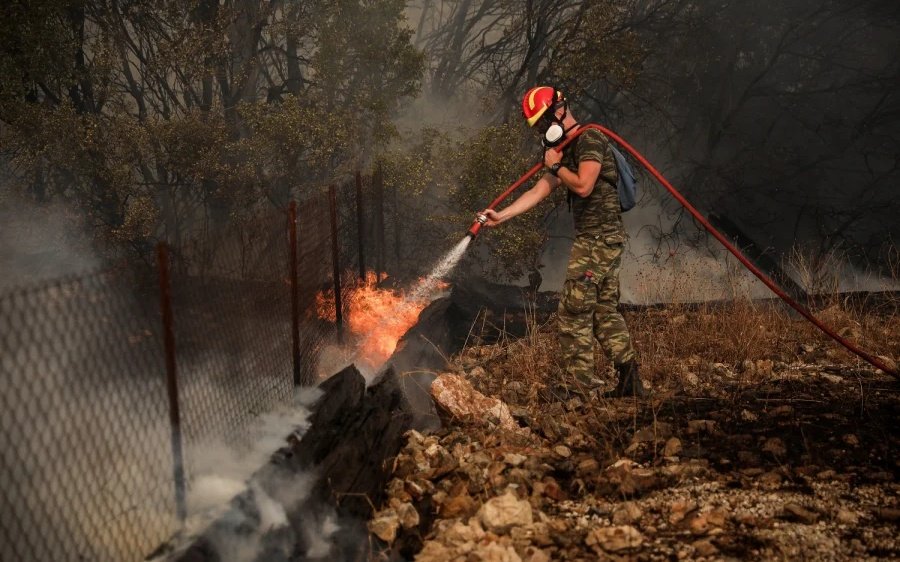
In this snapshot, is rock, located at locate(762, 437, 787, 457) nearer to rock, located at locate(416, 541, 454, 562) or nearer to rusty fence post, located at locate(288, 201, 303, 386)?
rock, located at locate(416, 541, 454, 562)

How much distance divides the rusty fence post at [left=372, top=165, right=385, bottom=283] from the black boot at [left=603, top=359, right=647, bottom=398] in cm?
416

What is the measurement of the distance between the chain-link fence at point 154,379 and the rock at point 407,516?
1.02m

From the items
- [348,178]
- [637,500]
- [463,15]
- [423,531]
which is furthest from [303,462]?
[463,15]

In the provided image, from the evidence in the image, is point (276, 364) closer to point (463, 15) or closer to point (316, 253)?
point (316, 253)

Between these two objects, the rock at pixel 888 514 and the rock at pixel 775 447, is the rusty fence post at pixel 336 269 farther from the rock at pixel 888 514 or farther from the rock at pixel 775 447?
the rock at pixel 888 514

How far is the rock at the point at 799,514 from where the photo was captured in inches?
124

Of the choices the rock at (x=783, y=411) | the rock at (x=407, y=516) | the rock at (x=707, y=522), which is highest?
the rock at (x=783, y=411)

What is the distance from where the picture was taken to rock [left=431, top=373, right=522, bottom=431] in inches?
185

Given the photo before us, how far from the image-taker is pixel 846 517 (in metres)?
3.14

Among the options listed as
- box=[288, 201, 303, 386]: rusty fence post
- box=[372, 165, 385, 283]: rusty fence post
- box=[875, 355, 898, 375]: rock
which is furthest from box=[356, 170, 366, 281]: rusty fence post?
box=[875, 355, 898, 375]: rock

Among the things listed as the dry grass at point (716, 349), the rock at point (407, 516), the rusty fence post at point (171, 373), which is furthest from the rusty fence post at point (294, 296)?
the dry grass at point (716, 349)

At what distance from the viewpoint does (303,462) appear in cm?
359

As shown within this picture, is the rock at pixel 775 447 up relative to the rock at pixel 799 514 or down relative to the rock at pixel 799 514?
up

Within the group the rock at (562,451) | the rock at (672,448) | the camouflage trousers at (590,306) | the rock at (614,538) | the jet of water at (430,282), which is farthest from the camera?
the jet of water at (430,282)
